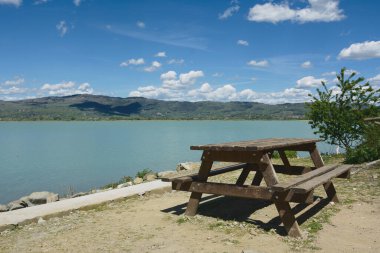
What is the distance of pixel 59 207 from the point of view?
7734 mm

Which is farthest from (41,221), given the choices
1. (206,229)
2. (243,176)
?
(243,176)

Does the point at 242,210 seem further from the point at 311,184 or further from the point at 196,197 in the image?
the point at 311,184

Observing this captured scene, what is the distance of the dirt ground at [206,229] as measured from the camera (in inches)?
211

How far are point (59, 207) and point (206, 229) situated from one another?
331 cm

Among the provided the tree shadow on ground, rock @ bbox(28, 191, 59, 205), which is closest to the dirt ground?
the tree shadow on ground

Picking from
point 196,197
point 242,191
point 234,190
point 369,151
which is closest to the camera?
point 242,191

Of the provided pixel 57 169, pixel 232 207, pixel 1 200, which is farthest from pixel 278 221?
pixel 57 169

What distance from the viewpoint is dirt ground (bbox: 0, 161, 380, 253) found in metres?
5.36

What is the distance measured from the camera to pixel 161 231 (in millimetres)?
6113

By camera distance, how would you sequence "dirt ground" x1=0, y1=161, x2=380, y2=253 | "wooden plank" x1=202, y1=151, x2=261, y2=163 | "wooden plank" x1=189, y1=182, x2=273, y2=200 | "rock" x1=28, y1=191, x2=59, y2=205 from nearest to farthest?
"dirt ground" x1=0, y1=161, x2=380, y2=253 → "wooden plank" x1=189, y1=182, x2=273, y2=200 → "wooden plank" x1=202, y1=151, x2=261, y2=163 → "rock" x1=28, y1=191, x2=59, y2=205

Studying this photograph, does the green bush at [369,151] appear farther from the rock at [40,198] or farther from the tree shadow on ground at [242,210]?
the rock at [40,198]

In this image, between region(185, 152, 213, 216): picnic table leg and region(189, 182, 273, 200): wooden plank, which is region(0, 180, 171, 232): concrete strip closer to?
region(185, 152, 213, 216): picnic table leg

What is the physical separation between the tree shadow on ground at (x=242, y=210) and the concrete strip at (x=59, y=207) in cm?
160

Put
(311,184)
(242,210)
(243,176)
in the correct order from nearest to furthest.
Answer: (311,184), (242,210), (243,176)
